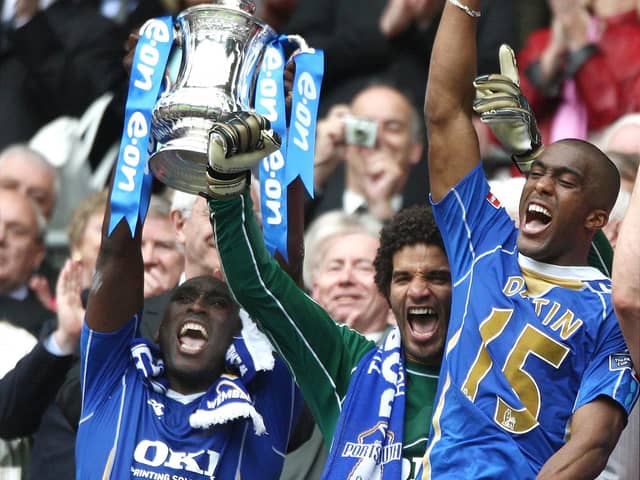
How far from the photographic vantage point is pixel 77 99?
8.77m

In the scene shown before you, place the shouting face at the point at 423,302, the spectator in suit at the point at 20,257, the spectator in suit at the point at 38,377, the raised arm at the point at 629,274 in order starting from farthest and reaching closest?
1. the spectator in suit at the point at 20,257
2. the spectator in suit at the point at 38,377
3. the shouting face at the point at 423,302
4. the raised arm at the point at 629,274

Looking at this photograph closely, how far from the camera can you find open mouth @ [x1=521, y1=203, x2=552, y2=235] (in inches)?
185

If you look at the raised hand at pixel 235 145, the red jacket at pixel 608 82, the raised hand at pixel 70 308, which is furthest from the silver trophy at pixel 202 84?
the red jacket at pixel 608 82

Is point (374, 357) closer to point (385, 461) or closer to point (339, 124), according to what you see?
point (385, 461)

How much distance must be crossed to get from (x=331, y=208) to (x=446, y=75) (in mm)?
3010

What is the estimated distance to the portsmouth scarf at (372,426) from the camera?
15.9 ft

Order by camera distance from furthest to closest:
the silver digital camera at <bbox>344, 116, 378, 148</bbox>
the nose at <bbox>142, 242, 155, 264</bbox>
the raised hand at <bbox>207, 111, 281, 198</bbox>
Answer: the silver digital camera at <bbox>344, 116, 378, 148</bbox> < the nose at <bbox>142, 242, 155, 264</bbox> < the raised hand at <bbox>207, 111, 281, 198</bbox>

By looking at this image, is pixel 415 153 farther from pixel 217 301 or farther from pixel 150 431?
pixel 150 431

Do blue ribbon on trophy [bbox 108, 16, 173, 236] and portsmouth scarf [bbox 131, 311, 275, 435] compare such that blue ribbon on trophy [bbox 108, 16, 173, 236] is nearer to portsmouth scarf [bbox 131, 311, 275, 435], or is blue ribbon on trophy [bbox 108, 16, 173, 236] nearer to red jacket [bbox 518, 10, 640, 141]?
portsmouth scarf [bbox 131, 311, 275, 435]

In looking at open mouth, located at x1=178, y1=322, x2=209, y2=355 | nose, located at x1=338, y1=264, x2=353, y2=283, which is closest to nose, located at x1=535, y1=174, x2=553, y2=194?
open mouth, located at x1=178, y1=322, x2=209, y2=355

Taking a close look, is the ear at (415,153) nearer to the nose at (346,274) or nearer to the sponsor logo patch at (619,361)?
the nose at (346,274)

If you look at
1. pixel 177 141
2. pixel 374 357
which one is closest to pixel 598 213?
pixel 374 357

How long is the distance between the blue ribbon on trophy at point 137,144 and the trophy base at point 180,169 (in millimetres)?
60

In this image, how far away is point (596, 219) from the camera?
477 cm
